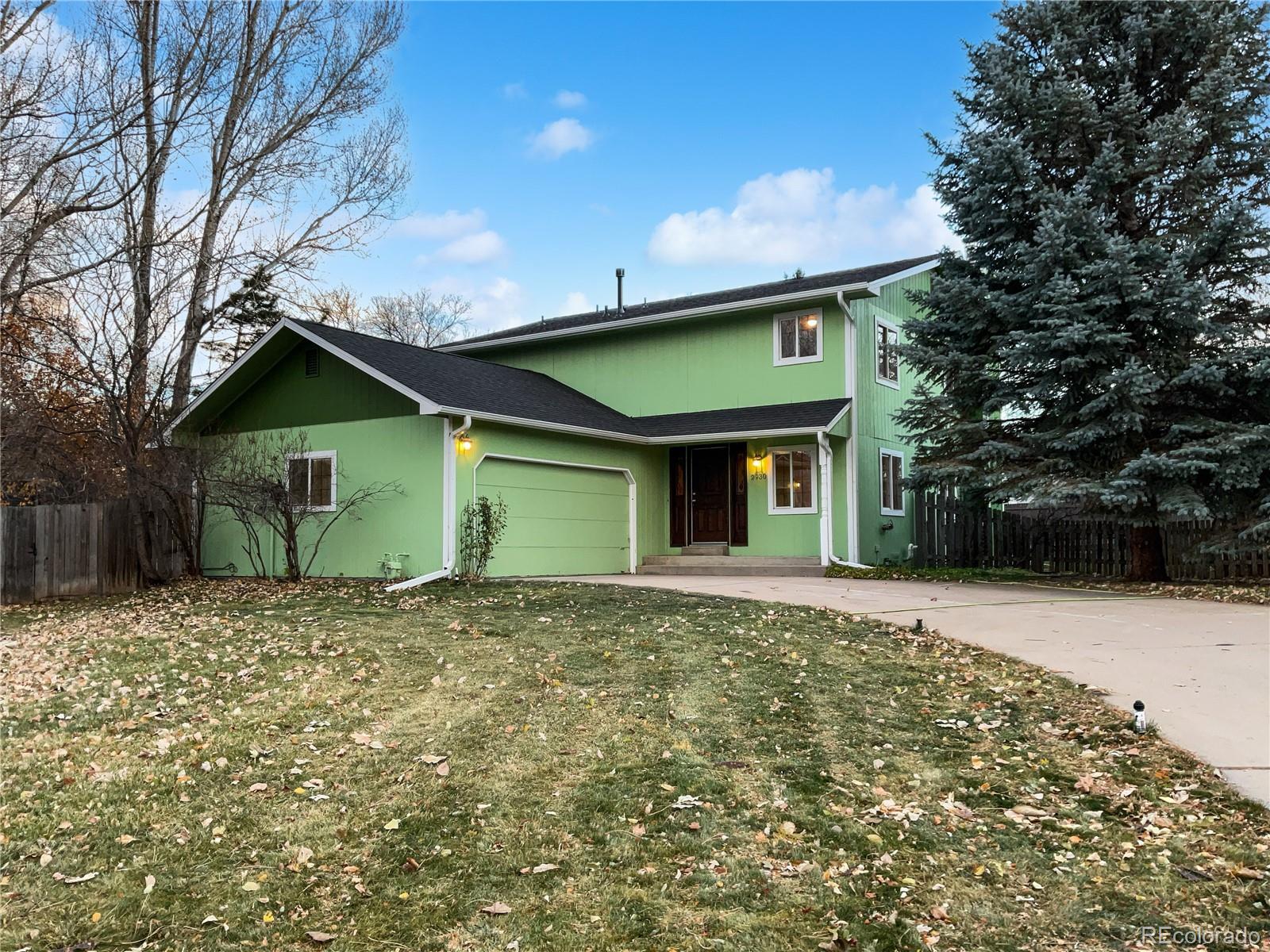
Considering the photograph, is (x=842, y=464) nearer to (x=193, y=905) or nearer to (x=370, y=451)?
(x=370, y=451)

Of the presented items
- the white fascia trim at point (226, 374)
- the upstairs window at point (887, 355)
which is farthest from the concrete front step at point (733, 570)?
the white fascia trim at point (226, 374)

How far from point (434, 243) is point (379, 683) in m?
25.6

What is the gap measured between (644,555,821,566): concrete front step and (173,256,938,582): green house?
0.16ft

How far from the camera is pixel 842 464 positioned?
15594mm

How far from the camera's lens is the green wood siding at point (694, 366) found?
1593cm

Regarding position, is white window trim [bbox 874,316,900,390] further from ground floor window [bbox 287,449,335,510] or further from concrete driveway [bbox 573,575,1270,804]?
ground floor window [bbox 287,449,335,510]

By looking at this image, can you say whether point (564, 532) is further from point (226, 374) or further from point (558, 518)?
point (226, 374)

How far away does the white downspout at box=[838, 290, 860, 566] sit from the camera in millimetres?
15422

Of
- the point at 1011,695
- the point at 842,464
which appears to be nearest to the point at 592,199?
the point at 842,464

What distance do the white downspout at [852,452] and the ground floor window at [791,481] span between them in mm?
642

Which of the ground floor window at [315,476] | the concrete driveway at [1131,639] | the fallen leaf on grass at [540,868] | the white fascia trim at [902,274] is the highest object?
the white fascia trim at [902,274]

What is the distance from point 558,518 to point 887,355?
279 inches

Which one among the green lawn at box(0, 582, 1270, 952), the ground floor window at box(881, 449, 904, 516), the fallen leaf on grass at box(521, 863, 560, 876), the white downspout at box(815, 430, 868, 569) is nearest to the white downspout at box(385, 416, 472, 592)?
the white downspout at box(815, 430, 868, 569)

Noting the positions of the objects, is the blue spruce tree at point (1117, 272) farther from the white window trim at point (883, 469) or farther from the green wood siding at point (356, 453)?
the green wood siding at point (356, 453)
